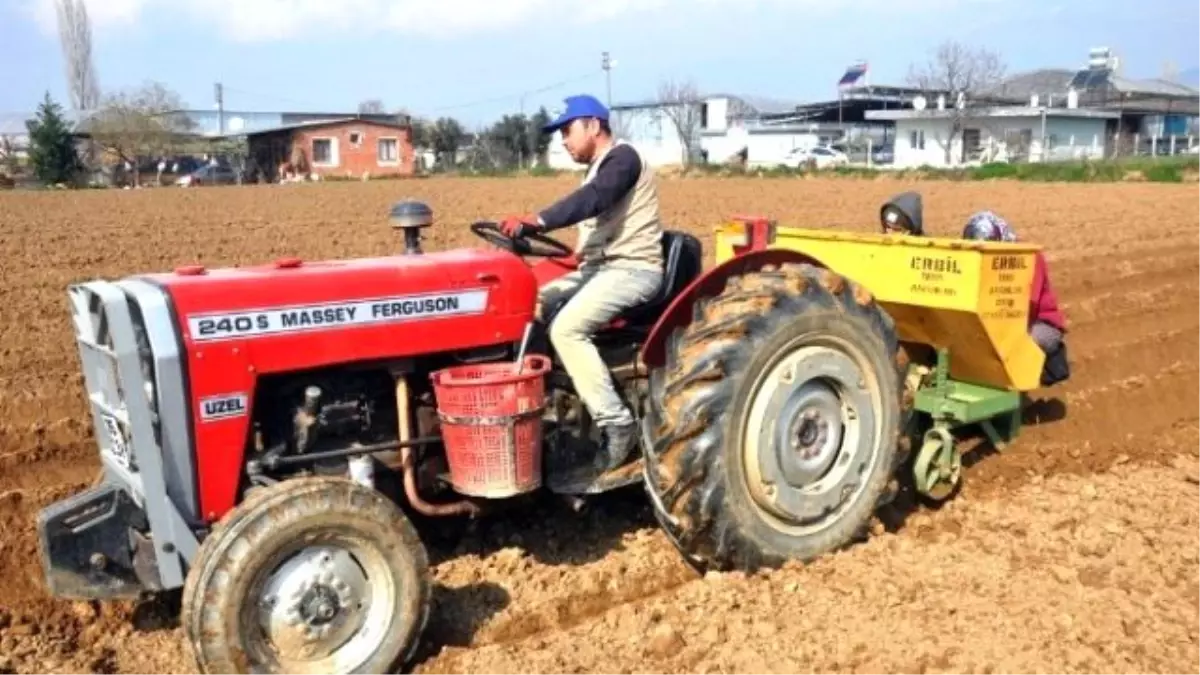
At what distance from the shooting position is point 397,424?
4.46 m

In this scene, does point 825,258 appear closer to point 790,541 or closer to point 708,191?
point 790,541

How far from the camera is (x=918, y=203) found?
23.5ft

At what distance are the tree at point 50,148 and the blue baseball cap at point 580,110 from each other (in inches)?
2034

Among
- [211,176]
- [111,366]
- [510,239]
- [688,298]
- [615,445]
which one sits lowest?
[211,176]

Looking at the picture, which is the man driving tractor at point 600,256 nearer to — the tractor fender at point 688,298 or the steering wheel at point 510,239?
the steering wheel at point 510,239

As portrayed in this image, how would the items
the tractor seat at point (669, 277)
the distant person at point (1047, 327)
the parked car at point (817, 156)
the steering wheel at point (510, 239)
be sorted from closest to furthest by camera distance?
the steering wheel at point (510, 239), the tractor seat at point (669, 277), the distant person at point (1047, 327), the parked car at point (817, 156)

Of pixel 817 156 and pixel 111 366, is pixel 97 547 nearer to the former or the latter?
pixel 111 366

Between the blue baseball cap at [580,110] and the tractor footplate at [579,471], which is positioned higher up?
the blue baseball cap at [580,110]

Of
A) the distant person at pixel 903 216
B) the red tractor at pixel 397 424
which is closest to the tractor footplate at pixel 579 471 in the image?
the red tractor at pixel 397 424

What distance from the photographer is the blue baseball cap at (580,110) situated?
15.9 ft

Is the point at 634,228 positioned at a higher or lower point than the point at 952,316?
higher

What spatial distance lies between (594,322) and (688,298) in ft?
1.28

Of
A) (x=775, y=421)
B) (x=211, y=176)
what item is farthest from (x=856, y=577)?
(x=211, y=176)

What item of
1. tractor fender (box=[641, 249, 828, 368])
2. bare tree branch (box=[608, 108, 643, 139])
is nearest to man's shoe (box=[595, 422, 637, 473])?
tractor fender (box=[641, 249, 828, 368])
